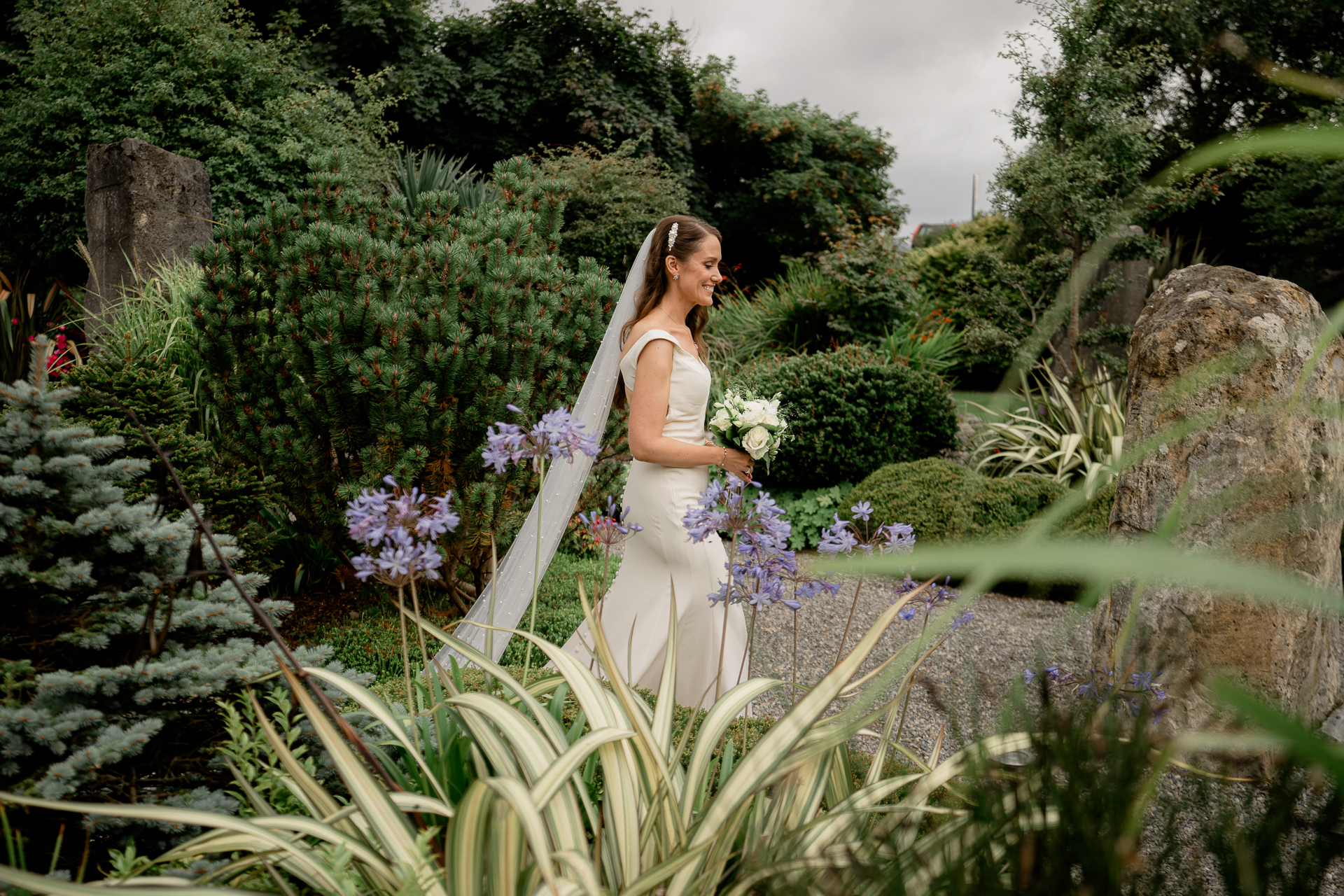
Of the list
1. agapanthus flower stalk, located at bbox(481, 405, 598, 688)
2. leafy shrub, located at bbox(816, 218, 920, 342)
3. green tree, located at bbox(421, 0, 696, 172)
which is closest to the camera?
agapanthus flower stalk, located at bbox(481, 405, 598, 688)

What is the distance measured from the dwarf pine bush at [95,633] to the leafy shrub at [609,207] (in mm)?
11480

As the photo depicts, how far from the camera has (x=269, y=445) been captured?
14.0 feet

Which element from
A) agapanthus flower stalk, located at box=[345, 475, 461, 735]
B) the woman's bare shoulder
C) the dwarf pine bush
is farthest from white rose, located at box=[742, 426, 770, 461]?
the dwarf pine bush

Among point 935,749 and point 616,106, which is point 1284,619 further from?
point 616,106

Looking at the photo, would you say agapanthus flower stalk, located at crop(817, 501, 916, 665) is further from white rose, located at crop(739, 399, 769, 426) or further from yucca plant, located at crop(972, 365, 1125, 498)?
yucca plant, located at crop(972, 365, 1125, 498)

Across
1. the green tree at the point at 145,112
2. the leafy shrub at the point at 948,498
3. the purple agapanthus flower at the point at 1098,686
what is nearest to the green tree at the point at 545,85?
the green tree at the point at 145,112

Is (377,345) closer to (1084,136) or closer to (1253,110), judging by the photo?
(1084,136)

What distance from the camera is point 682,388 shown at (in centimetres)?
359

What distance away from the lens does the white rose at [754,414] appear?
347 cm

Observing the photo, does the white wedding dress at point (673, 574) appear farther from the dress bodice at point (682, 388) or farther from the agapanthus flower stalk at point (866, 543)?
the agapanthus flower stalk at point (866, 543)

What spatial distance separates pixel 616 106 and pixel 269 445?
14186 millimetres

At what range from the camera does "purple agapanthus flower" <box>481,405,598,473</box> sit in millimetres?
1802

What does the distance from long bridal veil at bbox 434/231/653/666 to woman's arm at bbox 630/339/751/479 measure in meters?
0.65

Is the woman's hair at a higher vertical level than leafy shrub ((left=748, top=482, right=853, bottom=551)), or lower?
higher
